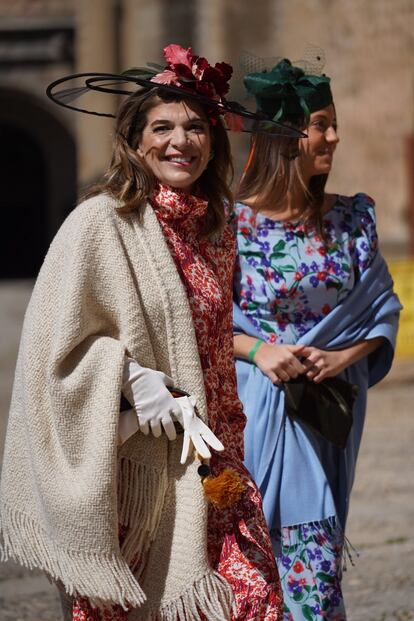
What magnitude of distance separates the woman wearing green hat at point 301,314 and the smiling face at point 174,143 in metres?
0.98

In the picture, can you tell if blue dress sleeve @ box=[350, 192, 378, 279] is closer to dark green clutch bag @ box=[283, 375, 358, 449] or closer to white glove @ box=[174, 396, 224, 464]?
dark green clutch bag @ box=[283, 375, 358, 449]

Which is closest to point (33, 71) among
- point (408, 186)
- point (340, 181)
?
point (340, 181)

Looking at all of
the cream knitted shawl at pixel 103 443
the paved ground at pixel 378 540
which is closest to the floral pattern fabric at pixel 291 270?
the cream knitted shawl at pixel 103 443

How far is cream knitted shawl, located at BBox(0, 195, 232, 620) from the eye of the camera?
132 inches

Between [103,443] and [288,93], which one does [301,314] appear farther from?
[103,443]

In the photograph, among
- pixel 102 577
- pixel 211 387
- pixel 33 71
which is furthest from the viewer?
pixel 33 71

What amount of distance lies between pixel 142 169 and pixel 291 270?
109cm

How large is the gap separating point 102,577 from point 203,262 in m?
0.88

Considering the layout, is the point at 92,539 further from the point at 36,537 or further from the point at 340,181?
the point at 340,181

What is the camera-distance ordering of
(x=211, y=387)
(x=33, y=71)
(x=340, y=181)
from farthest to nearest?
(x=33, y=71), (x=340, y=181), (x=211, y=387)

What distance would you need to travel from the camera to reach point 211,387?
144 inches

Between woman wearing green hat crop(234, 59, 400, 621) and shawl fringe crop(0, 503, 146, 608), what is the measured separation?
1188 mm

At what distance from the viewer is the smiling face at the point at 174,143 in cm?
366

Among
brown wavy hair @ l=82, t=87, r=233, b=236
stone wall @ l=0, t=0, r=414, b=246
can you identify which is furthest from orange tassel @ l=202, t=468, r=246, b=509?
stone wall @ l=0, t=0, r=414, b=246
